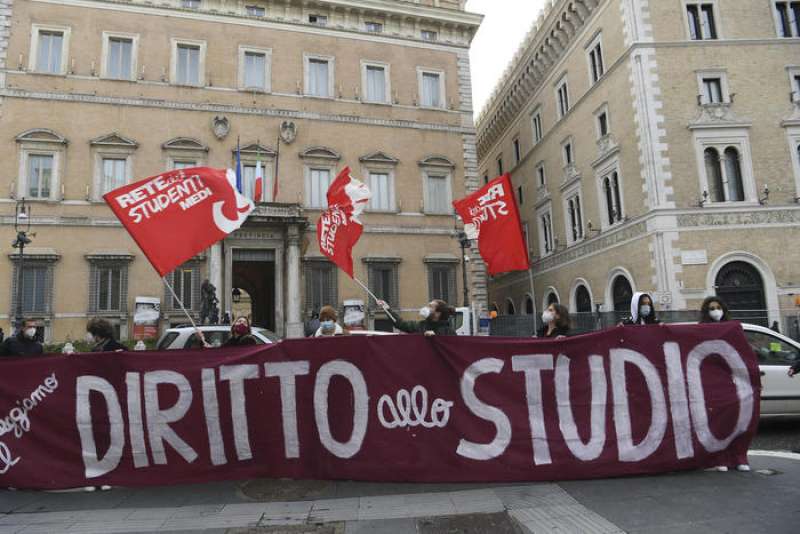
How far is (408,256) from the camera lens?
81.7ft

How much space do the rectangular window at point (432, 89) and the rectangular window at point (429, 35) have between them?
2.01 m

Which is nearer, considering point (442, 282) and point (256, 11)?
point (256, 11)

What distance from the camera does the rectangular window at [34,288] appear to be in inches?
805

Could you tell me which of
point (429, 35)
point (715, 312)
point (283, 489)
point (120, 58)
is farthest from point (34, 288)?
point (715, 312)

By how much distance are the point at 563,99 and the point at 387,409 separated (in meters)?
28.1

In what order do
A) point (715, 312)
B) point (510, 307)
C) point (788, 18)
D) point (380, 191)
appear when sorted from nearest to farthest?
point (715, 312) < point (788, 18) < point (380, 191) < point (510, 307)

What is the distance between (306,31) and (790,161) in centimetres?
2219

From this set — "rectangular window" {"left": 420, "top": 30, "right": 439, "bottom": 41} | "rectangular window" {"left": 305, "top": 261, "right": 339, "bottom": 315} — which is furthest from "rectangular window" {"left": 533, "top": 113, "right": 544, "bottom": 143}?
"rectangular window" {"left": 305, "top": 261, "right": 339, "bottom": 315}

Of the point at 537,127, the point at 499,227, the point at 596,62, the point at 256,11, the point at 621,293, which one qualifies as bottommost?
the point at 621,293

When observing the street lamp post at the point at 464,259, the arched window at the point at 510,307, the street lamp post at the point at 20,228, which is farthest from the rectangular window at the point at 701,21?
the street lamp post at the point at 20,228

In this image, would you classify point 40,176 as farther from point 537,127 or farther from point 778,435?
point 537,127

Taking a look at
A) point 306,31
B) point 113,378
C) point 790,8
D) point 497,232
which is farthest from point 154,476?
point 790,8

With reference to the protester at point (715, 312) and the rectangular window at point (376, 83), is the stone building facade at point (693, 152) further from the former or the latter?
the protester at point (715, 312)

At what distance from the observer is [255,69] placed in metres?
24.7
